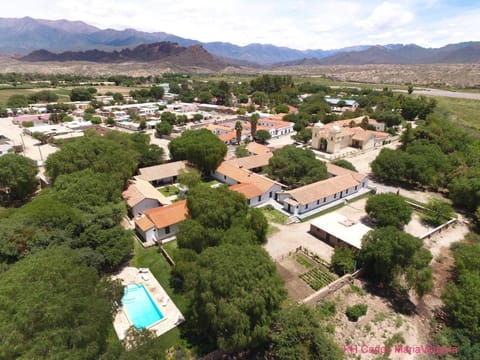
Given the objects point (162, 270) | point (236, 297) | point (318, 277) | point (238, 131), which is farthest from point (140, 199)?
point (238, 131)

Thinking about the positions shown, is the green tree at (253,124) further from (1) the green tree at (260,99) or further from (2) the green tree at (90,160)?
(1) the green tree at (260,99)

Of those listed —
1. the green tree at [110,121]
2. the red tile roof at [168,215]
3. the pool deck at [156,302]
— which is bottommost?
the pool deck at [156,302]

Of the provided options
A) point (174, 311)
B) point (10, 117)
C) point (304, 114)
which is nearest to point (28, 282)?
point (174, 311)

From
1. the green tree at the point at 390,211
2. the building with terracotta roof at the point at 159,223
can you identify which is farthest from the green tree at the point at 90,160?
the green tree at the point at 390,211

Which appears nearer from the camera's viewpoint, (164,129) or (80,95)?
(164,129)

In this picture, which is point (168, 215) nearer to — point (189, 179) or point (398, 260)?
point (189, 179)

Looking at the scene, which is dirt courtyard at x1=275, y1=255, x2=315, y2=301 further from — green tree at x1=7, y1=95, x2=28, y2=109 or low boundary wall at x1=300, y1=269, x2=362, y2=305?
green tree at x1=7, y1=95, x2=28, y2=109

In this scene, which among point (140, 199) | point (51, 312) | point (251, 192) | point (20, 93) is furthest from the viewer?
point (20, 93)
